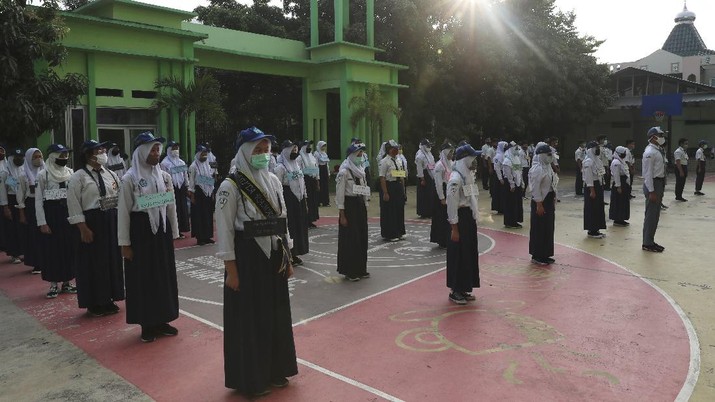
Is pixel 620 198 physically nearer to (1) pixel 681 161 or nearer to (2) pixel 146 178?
(1) pixel 681 161

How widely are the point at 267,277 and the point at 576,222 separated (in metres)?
11.0

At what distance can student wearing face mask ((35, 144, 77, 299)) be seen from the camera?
7.29 metres

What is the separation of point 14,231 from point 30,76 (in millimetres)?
3663

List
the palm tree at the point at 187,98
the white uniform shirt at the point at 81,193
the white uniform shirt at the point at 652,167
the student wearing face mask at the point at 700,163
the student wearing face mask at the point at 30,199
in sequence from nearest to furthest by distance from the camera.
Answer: the white uniform shirt at the point at 81,193, the student wearing face mask at the point at 30,199, the white uniform shirt at the point at 652,167, the palm tree at the point at 187,98, the student wearing face mask at the point at 700,163

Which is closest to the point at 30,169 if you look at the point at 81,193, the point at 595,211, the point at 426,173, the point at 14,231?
the point at 14,231

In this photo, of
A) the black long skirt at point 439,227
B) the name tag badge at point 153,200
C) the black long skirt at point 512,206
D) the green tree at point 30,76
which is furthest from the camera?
the black long skirt at point 512,206

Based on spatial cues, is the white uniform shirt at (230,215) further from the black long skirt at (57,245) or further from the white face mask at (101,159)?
the black long skirt at (57,245)

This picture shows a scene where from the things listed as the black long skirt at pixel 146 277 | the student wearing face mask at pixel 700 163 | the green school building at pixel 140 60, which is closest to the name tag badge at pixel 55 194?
the black long skirt at pixel 146 277

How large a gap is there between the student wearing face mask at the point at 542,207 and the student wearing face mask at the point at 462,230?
8.20 feet

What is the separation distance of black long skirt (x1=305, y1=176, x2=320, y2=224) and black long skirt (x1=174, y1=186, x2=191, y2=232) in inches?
110

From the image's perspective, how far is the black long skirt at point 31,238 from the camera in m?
8.66

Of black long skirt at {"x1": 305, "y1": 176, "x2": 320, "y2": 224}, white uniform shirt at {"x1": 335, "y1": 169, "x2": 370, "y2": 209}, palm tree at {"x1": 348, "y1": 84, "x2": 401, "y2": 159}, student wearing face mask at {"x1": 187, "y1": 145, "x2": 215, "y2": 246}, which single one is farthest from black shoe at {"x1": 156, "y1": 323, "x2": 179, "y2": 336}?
palm tree at {"x1": 348, "y1": 84, "x2": 401, "y2": 159}

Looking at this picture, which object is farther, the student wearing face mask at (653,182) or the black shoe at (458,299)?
the student wearing face mask at (653,182)

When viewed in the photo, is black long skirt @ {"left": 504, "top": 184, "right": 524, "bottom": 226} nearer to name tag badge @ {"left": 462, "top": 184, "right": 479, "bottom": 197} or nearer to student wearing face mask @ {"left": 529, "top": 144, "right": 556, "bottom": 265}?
student wearing face mask @ {"left": 529, "top": 144, "right": 556, "bottom": 265}
